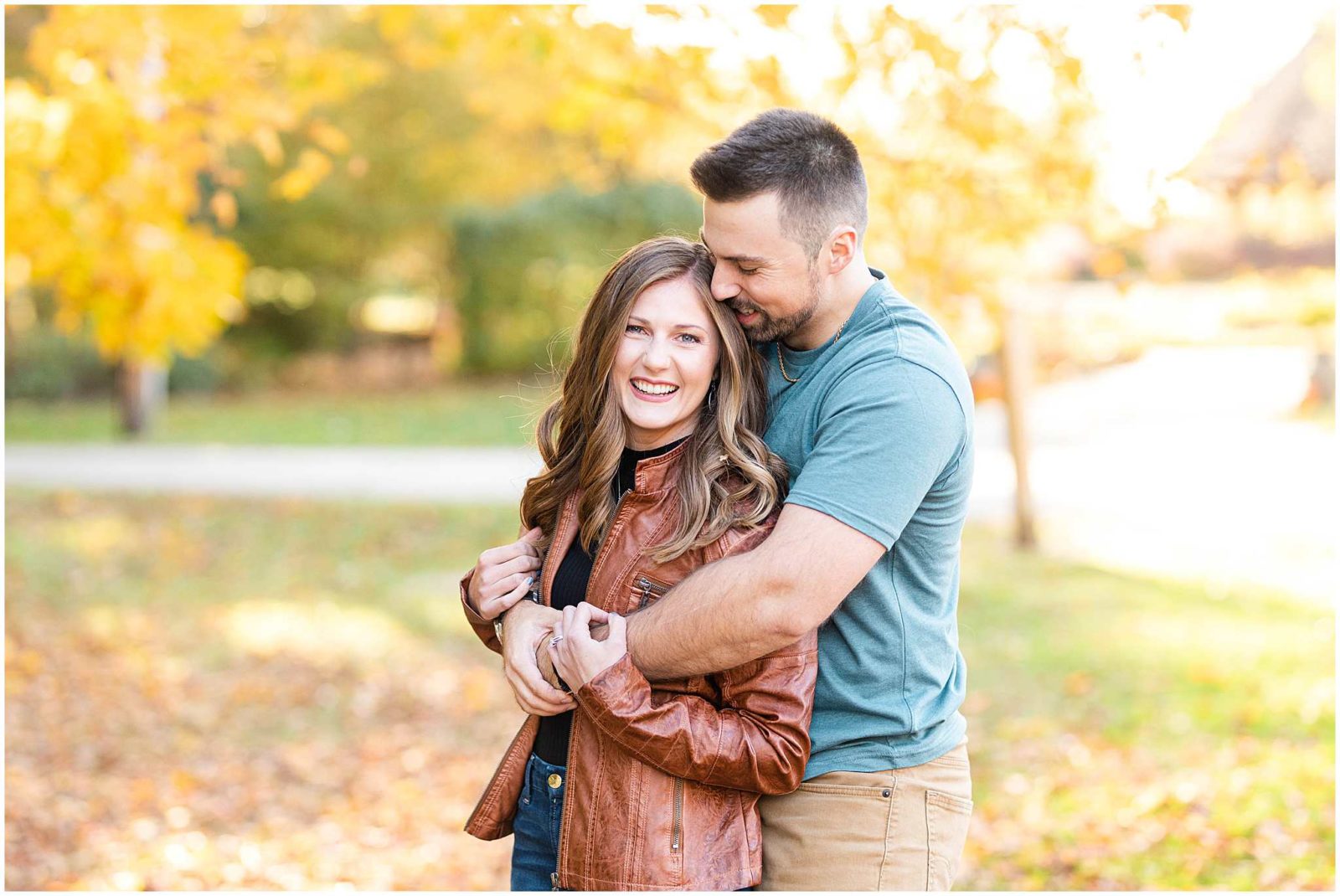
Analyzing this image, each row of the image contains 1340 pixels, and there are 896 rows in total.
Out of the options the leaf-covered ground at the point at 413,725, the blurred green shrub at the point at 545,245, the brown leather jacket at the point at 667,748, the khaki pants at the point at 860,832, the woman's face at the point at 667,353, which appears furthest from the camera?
the blurred green shrub at the point at 545,245

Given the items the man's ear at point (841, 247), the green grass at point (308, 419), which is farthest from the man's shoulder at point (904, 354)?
the green grass at point (308, 419)

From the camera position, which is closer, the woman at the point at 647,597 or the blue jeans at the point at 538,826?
the woman at the point at 647,597

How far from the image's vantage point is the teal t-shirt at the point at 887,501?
2.43m

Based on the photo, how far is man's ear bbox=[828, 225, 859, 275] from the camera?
271cm

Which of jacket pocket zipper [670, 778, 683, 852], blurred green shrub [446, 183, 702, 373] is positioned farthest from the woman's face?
blurred green shrub [446, 183, 702, 373]

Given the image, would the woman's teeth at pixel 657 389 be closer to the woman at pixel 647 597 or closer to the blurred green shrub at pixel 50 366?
the woman at pixel 647 597

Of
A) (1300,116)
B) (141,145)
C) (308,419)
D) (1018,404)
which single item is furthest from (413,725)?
(1300,116)

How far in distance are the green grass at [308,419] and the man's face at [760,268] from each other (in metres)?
13.2

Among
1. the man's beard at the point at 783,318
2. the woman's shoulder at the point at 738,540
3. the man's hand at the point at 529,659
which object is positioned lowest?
the man's hand at the point at 529,659

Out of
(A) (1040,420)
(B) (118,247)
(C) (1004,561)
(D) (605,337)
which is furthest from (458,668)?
(A) (1040,420)

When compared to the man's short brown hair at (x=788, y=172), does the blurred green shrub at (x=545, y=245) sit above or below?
above

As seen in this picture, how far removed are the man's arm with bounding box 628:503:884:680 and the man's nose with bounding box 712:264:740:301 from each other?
505 millimetres

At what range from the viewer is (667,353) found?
2.68m

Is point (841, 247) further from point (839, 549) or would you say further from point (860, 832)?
point (860, 832)
